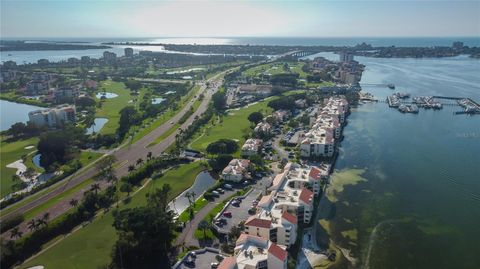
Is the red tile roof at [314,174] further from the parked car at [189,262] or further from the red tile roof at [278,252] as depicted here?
the parked car at [189,262]

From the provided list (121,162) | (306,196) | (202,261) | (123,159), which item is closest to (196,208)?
(202,261)

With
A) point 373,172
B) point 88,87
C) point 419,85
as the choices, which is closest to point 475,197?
point 373,172

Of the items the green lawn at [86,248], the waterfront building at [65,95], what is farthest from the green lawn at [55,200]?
the waterfront building at [65,95]

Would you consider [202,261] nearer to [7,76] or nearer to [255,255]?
[255,255]

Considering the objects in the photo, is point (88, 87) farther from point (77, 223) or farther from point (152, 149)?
point (77, 223)

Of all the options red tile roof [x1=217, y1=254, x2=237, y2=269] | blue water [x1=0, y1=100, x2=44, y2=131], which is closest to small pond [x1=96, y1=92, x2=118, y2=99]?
blue water [x1=0, y1=100, x2=44, y2=131]

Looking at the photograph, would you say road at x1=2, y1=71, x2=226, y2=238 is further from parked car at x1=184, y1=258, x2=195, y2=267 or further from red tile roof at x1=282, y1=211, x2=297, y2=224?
red tile roof at x1=282, y1=211, x2=297, y2=224
